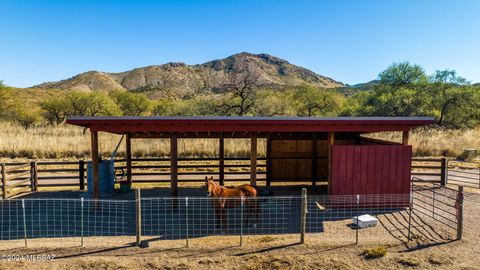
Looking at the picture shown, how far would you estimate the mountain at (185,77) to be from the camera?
Result: 133m

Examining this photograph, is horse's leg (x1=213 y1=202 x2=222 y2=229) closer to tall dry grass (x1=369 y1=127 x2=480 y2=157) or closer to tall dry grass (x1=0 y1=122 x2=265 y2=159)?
tall dry grass (x1=0 y1=122 x2=265 y2=159)

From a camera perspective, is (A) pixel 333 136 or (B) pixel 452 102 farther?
(B) pixel 452 102

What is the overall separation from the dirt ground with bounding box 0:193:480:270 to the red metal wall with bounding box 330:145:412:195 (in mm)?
2604

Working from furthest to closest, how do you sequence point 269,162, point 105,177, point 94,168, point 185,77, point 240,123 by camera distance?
point 185,77, point 269,162, point 105,177, point 94,168, point 240,123

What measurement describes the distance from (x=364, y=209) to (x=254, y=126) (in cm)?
435

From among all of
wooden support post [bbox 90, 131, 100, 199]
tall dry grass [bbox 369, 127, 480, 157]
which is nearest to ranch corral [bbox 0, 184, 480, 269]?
wooden support post [bbox 90, 131, 100, 199]

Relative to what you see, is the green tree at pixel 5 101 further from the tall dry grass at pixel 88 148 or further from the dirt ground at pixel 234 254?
the dirt ground at pixel 234 254

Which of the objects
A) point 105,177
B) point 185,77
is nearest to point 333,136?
point 105,177

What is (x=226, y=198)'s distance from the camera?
7.70 m

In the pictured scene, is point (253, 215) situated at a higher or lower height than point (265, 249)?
higher

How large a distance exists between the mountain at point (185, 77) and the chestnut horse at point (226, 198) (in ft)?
341

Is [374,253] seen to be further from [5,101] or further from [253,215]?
[5,101]

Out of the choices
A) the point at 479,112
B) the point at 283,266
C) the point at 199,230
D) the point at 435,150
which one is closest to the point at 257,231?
the point at 199,230

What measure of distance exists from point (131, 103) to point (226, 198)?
49572mm
